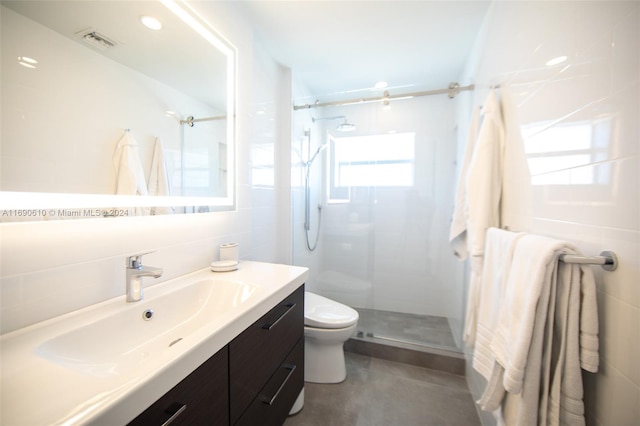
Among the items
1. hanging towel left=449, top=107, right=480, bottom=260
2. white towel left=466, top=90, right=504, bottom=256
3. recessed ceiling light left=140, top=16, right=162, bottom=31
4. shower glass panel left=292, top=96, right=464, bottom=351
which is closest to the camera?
recessed ceiling light left=140, top=16, right=162, bottom=31

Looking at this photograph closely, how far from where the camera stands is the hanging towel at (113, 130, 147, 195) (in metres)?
0.90

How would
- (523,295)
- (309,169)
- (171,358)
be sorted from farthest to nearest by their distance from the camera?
(309,169)
(523,295)
(171,358)

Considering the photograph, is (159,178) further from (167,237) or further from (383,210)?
(383,210)

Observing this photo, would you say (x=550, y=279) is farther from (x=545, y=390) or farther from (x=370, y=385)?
(x=370, y=385)

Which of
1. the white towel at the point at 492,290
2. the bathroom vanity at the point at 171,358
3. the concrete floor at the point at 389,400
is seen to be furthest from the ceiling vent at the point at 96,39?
the concrete floor at the point at 389,400

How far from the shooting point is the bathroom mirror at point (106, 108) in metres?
0.68

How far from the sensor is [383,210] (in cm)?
256

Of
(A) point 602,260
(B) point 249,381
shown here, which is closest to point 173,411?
(B) point 249,381

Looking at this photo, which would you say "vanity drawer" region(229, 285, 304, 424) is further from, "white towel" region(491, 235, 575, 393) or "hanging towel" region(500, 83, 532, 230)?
"hanging towel" region(500, 83, 532, 230)

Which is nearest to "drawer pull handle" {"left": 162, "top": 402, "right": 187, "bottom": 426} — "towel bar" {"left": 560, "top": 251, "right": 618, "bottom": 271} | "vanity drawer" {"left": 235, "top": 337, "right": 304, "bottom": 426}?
"vanity drawer" {"left": 235, "top": 337, "right": 304, "bottom": 426}

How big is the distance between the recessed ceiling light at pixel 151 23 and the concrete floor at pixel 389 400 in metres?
2.05

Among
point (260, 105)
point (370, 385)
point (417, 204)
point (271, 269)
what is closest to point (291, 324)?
point (271, 269)

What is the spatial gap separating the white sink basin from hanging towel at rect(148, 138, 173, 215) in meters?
0.34

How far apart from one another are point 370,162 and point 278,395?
2052mm
